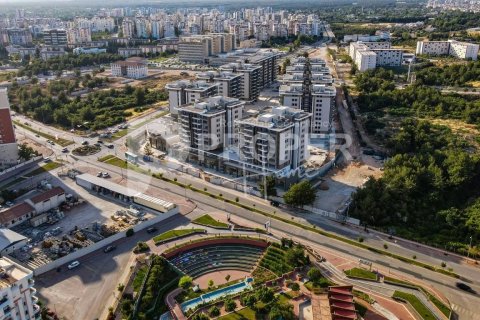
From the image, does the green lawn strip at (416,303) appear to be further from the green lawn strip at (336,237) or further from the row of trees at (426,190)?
the row of trees at (426,190)

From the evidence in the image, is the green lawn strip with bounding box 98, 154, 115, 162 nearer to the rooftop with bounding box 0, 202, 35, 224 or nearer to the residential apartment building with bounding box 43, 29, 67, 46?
the rooftop with bounding box 0, 202, 35, 224

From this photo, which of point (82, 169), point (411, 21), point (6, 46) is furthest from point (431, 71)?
point (6, 46)

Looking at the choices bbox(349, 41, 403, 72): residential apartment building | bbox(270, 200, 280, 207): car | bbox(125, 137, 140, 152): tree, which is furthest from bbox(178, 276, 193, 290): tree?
bbox(349, 41, 403, 72): residential apartment building

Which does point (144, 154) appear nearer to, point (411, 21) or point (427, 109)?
point (427, 109)

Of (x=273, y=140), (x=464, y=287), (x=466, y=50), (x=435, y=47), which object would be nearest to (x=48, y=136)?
(x=273, y=140)

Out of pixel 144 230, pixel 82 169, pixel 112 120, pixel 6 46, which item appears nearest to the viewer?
pixel 144 230

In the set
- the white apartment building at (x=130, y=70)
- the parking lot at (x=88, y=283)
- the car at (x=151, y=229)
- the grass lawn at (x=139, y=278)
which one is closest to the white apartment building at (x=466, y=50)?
the white apartment building at (x=130, y=70)
